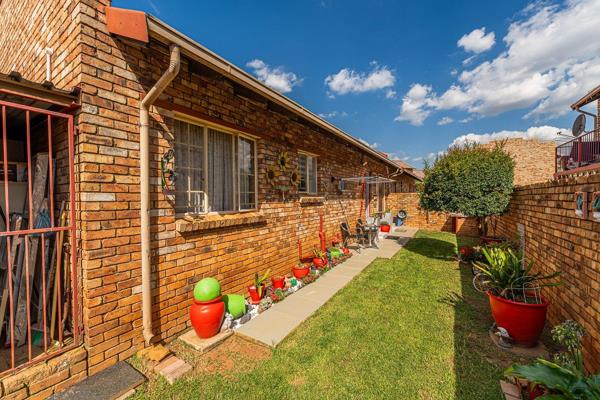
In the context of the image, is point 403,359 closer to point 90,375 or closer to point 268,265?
point 268,265

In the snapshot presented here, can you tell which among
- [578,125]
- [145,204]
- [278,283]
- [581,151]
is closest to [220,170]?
[145,204]

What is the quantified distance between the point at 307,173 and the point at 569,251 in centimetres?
517

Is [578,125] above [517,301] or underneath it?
above

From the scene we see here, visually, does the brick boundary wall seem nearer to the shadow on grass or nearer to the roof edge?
the shadow on grass

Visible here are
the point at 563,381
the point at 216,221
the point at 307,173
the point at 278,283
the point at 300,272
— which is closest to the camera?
the point at 563,381

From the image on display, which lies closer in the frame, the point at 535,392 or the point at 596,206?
the point at 535,392

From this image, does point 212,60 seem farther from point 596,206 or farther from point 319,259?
point 319,259

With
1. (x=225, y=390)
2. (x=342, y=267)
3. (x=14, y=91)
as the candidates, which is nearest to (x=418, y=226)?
(x=342, y=267)

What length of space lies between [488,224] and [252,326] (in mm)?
10315

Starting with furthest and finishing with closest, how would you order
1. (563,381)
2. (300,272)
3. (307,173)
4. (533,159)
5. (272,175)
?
(533,159)
(307,173)
(300,272)
(272,175)
(563,381)

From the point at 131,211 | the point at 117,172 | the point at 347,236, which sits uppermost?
the point at 117,172

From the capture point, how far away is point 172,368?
2.78 metres

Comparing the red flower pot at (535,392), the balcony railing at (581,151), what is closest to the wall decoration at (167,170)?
the red flower pot at (535,392)

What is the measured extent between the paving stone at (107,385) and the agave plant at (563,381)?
345 centimetres
